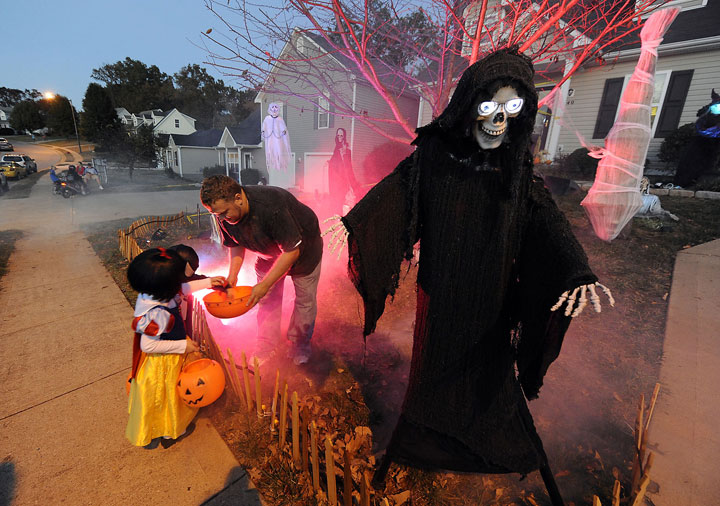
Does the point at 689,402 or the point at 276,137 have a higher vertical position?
the point at 276,137

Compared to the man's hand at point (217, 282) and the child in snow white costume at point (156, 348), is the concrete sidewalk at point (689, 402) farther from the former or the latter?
the man's hand at point (217, 282)

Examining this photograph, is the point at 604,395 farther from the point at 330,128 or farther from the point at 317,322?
the point at 330,128

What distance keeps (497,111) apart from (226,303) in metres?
2.37

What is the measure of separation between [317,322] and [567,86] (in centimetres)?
1344

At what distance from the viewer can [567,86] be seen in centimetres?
1221

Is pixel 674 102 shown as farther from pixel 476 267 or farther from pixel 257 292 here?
pixel 257 292

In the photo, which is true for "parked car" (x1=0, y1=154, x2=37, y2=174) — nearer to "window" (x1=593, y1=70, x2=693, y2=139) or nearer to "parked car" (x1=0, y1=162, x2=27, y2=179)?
"parked car" (x1=0, y1=162, x2=27, y2=179)

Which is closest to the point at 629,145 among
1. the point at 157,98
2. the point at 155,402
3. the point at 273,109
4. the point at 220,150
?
the point at 155,402

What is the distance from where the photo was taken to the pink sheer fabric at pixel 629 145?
197 inches

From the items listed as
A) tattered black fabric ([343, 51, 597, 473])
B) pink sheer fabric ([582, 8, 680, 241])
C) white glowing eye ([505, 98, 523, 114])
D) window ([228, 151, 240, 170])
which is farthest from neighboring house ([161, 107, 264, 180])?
white glowing eye ([505, 98, 523, 114])

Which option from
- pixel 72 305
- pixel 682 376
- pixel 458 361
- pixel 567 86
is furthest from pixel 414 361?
pixel 567 86

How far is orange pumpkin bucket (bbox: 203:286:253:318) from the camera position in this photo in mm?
2729

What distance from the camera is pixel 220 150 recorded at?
2819 centimetres

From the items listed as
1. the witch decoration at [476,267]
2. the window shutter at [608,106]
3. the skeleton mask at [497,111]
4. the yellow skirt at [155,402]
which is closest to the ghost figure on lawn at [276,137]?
the yellow skirt at [155,402]
